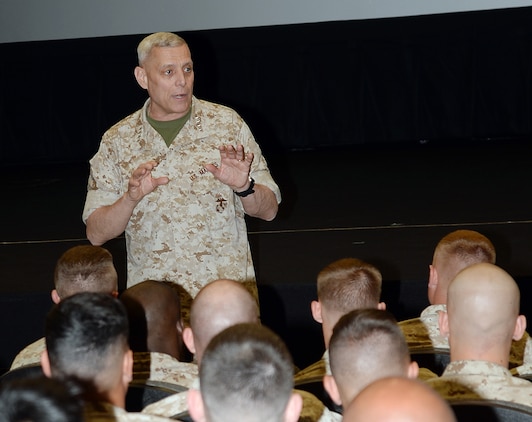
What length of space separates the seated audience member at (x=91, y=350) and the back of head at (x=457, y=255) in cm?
143

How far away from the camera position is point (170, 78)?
3.16 m

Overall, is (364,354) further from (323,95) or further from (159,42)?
(323,95)

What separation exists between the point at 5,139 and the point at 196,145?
22.2 ft

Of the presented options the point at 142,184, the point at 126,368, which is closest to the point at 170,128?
the point at 142,184

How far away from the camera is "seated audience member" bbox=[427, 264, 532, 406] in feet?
7.06

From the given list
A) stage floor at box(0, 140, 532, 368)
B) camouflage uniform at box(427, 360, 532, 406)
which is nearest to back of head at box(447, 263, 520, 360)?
camouflage uniform at box(427, 360, 532, 406)

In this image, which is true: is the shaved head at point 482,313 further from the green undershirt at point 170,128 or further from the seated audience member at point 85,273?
the green undershirt at point 170,128

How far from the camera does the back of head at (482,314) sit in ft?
7.67

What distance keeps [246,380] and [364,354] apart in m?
0.46

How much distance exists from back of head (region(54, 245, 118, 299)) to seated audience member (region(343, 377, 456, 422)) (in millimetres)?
1439

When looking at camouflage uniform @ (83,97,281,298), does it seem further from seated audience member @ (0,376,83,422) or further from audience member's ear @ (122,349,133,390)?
seated audience member @ (0,376,83,422)

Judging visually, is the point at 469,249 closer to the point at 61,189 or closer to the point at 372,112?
the point at 61,189

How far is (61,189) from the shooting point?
27.1 ft

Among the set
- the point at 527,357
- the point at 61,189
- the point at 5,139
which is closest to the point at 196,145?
the point at 527,357
